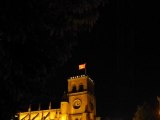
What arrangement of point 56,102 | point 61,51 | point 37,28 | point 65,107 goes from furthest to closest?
1. point 56,102
2. point 65,107
3. point 61,51
4. point 37,28

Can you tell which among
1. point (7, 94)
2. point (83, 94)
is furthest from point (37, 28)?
point (83, 94)

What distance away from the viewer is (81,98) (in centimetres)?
7069

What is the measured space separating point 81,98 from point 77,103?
1494mm

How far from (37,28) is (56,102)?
69.4m

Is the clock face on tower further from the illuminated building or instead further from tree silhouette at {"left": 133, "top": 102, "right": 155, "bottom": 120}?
tree silhouette at {"left": 133, "top": 102, "right": 155, "bottom": 120}

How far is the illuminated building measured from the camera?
228 feet

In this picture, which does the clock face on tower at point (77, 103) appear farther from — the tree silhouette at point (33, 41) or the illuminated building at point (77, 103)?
the tree silhouette at point (33, 41)

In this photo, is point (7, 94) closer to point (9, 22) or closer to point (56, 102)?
point (9, 22)

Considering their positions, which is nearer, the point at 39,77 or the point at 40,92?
the point at 39,77

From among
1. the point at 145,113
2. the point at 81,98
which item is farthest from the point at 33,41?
the point at 81,98

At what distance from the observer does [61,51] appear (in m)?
9.66

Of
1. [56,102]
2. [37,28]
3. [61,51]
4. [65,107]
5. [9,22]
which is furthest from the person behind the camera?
[56,102]

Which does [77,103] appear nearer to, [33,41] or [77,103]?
[77,103]

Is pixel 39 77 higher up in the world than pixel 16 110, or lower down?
higher up
